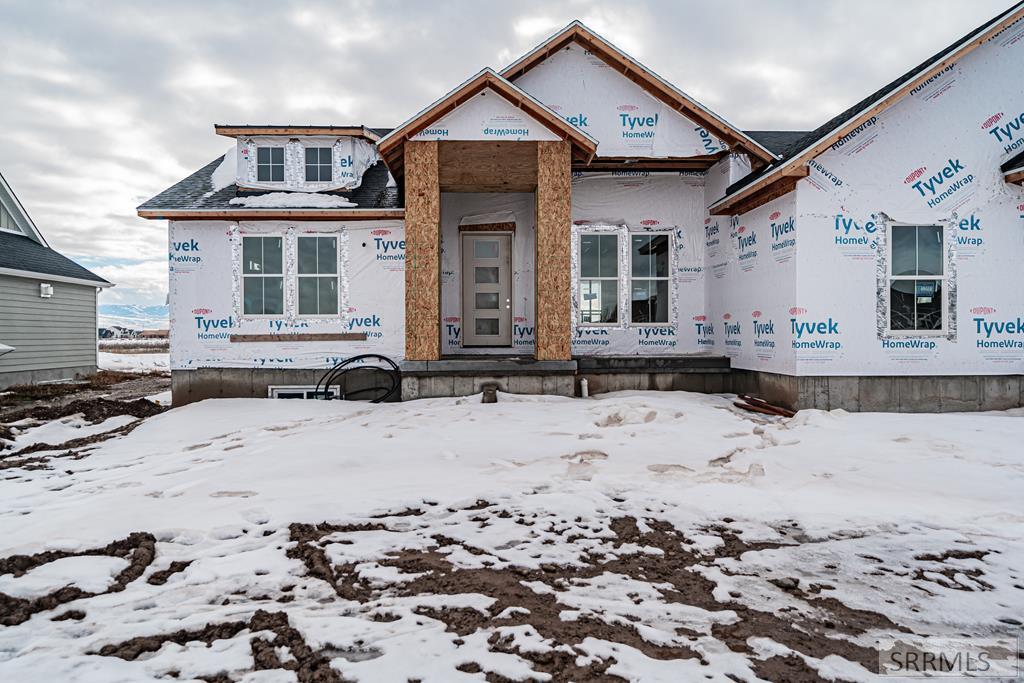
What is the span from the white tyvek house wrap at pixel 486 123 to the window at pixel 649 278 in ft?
10.7

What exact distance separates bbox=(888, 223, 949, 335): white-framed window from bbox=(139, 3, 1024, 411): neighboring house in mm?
36

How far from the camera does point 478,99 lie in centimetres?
855

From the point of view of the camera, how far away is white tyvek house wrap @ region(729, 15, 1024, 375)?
806 centimetres

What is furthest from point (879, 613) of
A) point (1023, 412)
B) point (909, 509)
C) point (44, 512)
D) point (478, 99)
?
point (478, 99)

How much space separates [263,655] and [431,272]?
6.84 m

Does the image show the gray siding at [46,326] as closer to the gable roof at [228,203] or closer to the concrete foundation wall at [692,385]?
the gable roof at [228,203]

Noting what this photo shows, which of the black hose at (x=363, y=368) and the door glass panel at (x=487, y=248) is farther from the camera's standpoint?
the door glass panel at (x=487, y=248)

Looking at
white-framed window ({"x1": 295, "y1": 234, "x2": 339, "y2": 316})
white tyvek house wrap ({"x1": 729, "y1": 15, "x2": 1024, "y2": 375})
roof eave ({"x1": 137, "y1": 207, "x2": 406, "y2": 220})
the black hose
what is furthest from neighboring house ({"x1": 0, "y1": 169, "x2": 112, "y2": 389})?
white tyvek house wrap ({"x1": 729, "y1": 15, "x2": 1024, "y2": 375})

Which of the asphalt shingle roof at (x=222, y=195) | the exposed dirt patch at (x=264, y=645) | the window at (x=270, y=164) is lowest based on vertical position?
the exposed dirt patch at (x=264, y=645)

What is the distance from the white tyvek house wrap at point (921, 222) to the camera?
8.06 m

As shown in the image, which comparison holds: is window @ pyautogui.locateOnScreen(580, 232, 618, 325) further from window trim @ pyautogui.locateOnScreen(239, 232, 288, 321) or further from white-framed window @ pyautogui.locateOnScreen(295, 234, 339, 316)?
window trim @ pyautogui.locateOnScreen(239, 232, 288, 321)

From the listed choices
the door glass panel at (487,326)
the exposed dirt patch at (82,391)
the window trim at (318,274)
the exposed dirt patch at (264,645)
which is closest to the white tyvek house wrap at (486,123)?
the window trim at (318,274)

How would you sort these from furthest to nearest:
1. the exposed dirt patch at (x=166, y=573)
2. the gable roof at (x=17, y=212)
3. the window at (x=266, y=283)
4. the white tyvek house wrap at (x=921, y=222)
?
the gable roof at (x=17, y=212), the window at (x=266, y=283), the white tyvek house wrap at (x=921, y=222), the exposed dirt patch at (x=166, y=573)

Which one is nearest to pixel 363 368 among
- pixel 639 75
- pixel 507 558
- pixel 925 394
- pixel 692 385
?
pixel 692 385
